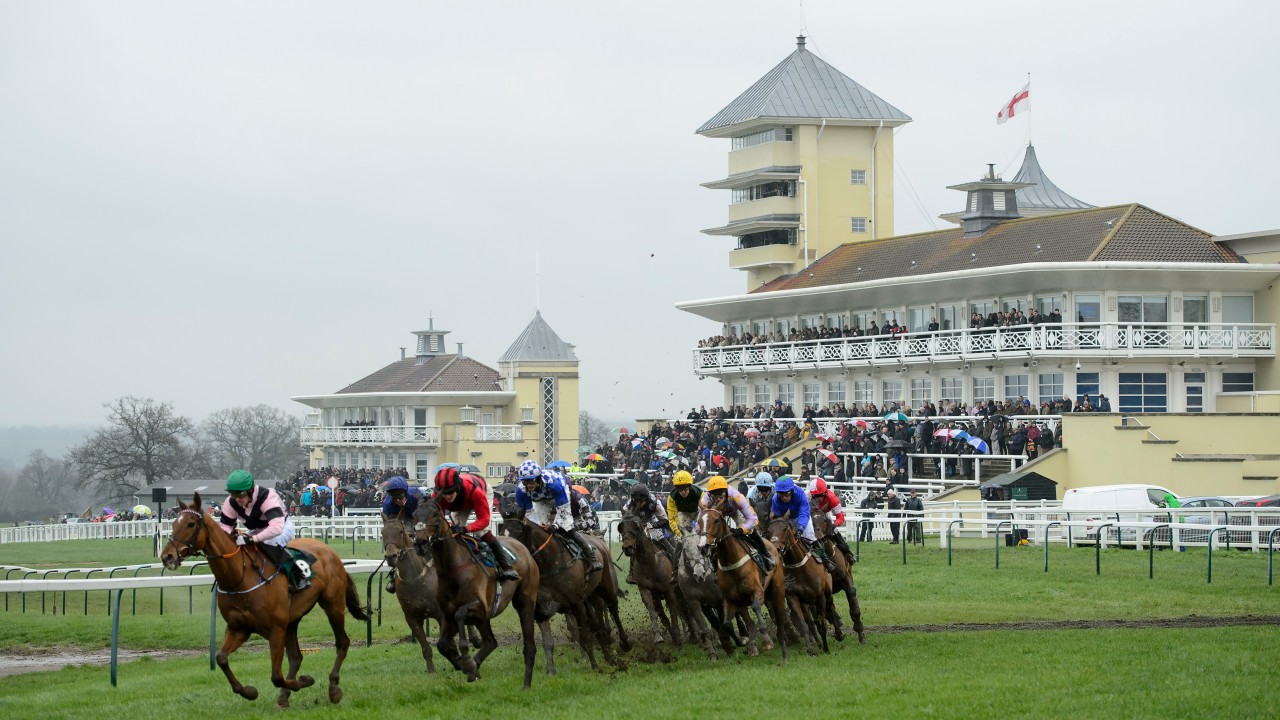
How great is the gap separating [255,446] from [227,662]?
337ft

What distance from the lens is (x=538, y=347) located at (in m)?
72.1

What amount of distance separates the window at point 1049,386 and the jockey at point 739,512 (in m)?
29.1

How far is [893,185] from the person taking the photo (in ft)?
199

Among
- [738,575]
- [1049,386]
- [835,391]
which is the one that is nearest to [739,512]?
[738,575]

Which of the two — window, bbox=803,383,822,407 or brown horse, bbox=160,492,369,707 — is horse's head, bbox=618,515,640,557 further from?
window, bbox=803,383,822,407

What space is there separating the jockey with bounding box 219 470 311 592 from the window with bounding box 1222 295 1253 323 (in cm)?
3539

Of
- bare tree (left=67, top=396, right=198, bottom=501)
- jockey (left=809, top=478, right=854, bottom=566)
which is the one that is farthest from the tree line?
jockey (left=809, top=478, right=854, bottom=566)

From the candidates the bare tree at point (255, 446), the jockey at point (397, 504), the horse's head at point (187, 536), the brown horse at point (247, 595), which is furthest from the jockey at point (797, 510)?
the bare tree at point (255, 446)

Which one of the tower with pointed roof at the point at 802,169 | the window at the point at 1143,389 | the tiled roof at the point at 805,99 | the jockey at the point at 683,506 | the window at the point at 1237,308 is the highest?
the tiled roof at the point at 805,99

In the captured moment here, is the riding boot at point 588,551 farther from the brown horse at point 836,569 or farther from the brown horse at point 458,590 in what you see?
the brown horse at point 836,569

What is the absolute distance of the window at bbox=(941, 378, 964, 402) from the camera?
45.9m

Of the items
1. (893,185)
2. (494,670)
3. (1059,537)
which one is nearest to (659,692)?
(494,670)

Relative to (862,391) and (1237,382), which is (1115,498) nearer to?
(1237,382)

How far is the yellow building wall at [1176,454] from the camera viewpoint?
3406cm
